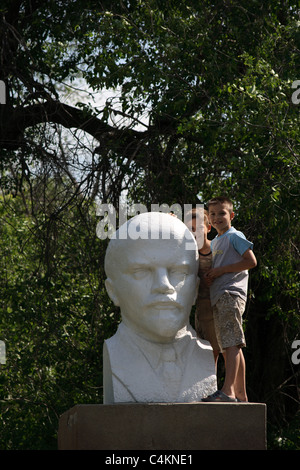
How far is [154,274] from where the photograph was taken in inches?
187

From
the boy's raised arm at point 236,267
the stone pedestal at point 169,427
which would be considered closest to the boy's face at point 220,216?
the boy's raised arm at point 236,267

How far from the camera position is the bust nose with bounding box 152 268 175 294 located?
467 cm

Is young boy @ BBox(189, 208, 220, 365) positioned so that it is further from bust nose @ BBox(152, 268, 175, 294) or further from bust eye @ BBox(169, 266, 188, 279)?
bust nose @ BBox(152, 268, 175, 294)

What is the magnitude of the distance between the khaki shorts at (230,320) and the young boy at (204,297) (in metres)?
0.19

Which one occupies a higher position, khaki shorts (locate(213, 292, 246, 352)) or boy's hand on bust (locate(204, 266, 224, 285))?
boy's hand on bust (locate(204, 266, 224, 285))

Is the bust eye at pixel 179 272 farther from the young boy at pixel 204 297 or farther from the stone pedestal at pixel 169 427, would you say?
the stone pedestal at pixel 169 427

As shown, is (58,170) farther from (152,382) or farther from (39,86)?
(152,382)

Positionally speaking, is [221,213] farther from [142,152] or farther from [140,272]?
[142,152]

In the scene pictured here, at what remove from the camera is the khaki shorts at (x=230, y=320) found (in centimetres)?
492

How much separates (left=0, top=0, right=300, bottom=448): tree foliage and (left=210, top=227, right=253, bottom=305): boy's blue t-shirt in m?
1.44

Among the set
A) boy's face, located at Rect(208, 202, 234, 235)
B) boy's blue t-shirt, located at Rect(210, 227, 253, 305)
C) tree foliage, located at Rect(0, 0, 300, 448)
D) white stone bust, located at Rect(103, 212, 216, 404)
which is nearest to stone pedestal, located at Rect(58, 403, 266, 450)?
white stone bust, located at Rect(103, 212, 216, 404)

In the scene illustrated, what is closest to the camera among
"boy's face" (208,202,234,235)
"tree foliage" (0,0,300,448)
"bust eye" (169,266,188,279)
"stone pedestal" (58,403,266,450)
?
"stone pedestal" (58,403,266,450)

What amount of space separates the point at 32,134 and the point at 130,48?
179 cm

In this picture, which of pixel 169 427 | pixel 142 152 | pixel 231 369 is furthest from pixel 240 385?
pixel 142 152
